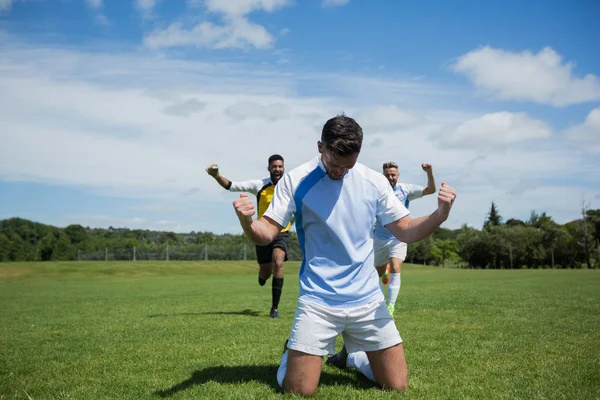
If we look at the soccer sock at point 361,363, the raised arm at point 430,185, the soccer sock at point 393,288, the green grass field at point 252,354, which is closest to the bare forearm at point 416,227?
the soccer sock at point 361,363

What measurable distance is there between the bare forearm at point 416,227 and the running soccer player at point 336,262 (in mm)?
10

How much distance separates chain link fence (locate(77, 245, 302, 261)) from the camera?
7781 centimetres

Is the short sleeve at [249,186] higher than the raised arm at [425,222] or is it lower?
higher

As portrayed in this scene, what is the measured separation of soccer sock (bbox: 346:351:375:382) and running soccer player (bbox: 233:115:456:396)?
0.23 meters

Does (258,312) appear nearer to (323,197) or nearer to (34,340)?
(34,340)

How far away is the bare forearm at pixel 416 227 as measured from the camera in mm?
5148

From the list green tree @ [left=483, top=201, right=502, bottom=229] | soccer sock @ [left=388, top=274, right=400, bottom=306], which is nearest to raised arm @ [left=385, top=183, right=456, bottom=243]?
soccer sock @ [left=388, top=274, right=400, bottom=306]

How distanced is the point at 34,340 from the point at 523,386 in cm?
765

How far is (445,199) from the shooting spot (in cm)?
496

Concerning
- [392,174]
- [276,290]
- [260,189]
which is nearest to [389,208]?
[392,174]

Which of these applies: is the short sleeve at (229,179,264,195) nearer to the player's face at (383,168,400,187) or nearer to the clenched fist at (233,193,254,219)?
the player's face at (383,168,400,187)

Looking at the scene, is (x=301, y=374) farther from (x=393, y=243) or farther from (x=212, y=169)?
(x=393, y=243)

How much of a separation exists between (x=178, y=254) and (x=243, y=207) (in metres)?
76.9

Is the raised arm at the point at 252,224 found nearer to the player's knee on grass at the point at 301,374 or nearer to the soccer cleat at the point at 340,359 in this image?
the player's knee on grass at the point at 301,374
